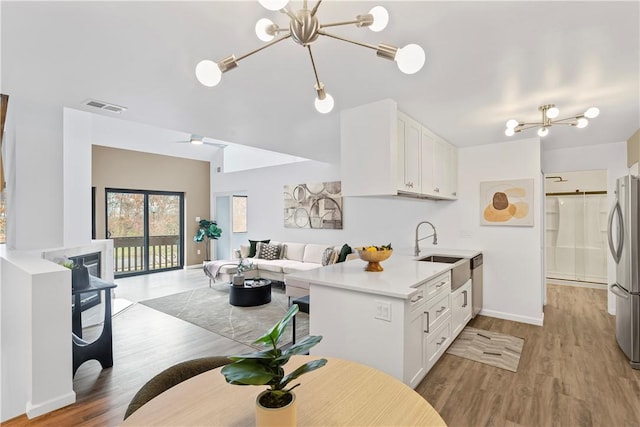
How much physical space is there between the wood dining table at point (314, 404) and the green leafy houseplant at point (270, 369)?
0.20m

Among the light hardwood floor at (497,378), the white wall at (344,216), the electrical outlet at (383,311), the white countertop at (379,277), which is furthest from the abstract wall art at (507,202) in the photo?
the electrical outlet at (383,311)

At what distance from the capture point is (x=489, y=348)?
326cm

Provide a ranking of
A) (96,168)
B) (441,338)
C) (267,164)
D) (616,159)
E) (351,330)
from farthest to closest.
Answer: (267,164), (96,168), (616,159), (441,338), (351,330)

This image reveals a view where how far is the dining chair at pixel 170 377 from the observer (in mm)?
1138

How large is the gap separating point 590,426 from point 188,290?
5.74 m

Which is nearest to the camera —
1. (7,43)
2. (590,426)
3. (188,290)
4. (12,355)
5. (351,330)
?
(7,43)

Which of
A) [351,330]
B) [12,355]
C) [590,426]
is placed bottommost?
[590,426]

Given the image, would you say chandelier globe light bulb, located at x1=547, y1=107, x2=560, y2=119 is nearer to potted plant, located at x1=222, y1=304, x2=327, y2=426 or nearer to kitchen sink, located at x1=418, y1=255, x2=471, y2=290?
kitchen sink, located at x1=418, y1=255, x2=471, y2=290

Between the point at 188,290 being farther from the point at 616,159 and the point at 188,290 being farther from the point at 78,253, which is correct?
the point at 616,159

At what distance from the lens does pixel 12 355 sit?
2.66m

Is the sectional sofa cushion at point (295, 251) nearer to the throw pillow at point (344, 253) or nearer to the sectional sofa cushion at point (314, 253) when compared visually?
the sectional sofa cushion at point (314, 253)

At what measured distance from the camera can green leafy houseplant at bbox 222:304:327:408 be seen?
739 mm

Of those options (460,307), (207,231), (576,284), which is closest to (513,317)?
(460,307)

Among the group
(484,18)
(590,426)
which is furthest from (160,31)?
(590,426)
